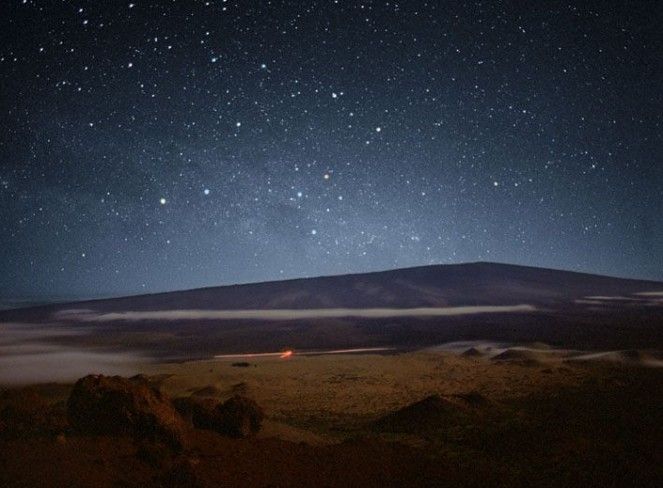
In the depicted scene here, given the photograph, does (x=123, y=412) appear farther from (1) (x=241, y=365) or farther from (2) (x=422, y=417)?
(1) (x=241, y=365)

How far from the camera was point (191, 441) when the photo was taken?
652 cm

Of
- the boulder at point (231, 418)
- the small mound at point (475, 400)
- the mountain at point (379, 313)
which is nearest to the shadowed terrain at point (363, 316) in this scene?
the mountain at point (379, 313)

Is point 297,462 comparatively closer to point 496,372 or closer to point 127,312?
point 496,372

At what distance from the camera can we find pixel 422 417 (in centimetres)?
867

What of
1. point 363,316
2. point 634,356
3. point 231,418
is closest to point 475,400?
point 231,418

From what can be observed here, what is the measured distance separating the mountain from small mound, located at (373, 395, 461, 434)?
47.2ft

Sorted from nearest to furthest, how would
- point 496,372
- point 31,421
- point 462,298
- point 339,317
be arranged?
point 31,421
point 496,372
point 339,317
point 462,298

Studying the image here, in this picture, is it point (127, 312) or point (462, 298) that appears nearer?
point (127, 312)

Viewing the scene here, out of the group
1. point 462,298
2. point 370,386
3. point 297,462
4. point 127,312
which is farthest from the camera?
point 462,298

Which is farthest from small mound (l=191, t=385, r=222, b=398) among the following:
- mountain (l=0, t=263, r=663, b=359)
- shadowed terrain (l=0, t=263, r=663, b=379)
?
mountain (l=0, t=263, r=663, b=359)

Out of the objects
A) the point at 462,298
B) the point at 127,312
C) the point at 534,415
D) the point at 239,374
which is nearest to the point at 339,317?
the point at 462,298

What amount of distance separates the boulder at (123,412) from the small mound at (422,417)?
3.73 meters

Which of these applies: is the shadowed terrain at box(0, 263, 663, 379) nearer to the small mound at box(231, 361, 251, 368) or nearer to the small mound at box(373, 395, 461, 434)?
the small mound at box(231, 361, 251, 368)

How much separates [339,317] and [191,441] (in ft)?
108
